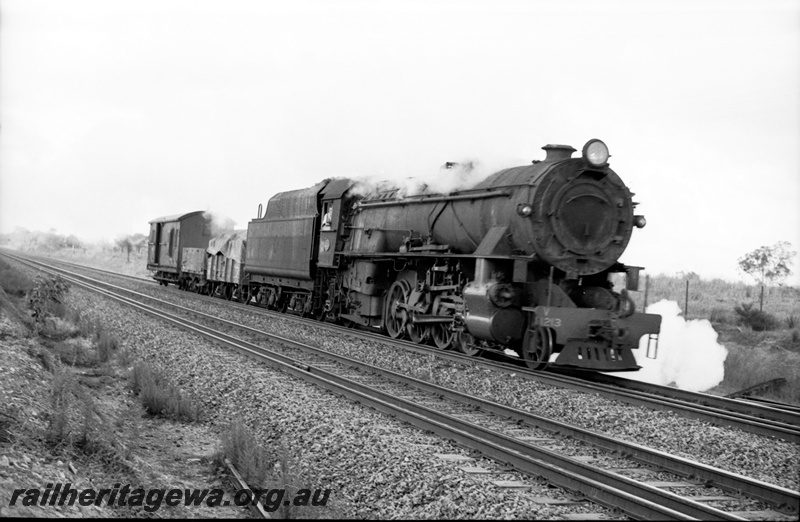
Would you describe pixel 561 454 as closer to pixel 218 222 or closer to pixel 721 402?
pixel 721 402

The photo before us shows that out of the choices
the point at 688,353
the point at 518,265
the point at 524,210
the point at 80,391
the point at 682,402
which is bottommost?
the point at 80,391

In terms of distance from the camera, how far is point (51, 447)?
19.8ft

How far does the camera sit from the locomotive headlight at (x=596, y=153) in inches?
463

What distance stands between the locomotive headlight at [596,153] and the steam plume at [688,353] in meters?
3.03

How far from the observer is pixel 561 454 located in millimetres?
6883

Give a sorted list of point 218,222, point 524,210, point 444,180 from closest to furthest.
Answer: point 524,210 < point 444,180 < point 218,222

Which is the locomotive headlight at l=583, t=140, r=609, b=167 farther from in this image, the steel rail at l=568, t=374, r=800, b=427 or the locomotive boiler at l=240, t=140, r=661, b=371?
the steel rail at l=568, t=374, r=800, b=427

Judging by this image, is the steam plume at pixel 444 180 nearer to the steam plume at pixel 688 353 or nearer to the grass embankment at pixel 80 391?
the steam plume at pixel 688 353

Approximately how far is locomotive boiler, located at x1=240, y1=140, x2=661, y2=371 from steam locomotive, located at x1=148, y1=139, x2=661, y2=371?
0.02 meters

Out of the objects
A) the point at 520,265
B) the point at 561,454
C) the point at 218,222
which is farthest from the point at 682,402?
the point at 218,222

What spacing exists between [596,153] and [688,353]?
174 inches

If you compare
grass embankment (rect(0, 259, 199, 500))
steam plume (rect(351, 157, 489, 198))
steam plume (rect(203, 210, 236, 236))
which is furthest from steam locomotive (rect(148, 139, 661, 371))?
steam plume (rect(203, 210, 236, 236))

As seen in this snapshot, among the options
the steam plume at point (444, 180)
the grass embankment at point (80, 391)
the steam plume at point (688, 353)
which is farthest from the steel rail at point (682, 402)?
the grass embankment at point (80, 391)

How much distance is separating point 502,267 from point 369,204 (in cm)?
562
